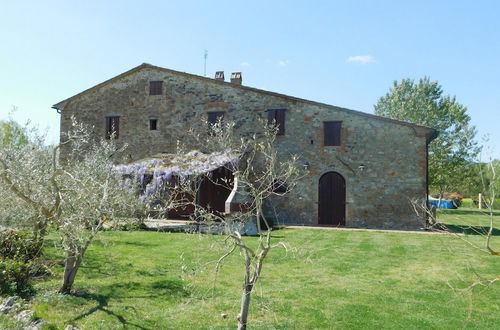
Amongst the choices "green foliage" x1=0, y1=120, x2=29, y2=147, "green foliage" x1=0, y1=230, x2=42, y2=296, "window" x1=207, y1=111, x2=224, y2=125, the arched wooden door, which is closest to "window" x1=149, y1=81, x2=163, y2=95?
"window" x1=207, y1=111, x2=224, y2=125

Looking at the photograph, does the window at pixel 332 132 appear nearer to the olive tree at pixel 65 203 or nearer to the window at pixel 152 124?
the window at pixel 152 124

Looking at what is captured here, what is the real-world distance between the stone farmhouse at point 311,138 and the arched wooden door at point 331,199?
38 millimetres

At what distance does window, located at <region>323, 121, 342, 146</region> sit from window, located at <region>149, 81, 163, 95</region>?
7913 millimetres

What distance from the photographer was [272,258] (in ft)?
26.6

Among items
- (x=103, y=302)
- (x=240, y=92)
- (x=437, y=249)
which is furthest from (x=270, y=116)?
(x=103, y=302)

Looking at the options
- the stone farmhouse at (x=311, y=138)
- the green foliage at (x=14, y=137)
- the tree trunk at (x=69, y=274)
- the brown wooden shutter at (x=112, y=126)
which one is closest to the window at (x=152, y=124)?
the stone farmhouse at (x=311, y=138)

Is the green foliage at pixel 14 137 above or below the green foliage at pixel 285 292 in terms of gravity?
above

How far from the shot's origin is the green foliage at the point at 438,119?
26.2 m

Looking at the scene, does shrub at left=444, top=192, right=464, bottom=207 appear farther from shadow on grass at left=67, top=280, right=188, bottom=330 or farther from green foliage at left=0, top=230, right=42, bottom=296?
green foliage at left=0, top=230, right=42, bottom=296

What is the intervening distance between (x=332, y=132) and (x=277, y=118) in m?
2.33

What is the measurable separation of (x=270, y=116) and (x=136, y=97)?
6807 mm

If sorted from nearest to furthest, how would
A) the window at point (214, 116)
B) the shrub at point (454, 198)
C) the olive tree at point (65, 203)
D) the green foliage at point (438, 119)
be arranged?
the olive tree at point (65, 203) < the shrub at point (454, 198) < the window at point (214, 116) < the green foliage at point (438, 119)

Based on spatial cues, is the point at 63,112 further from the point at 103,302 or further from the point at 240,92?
the point at 103,302

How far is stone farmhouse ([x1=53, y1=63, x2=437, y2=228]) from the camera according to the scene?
14.6 meters
